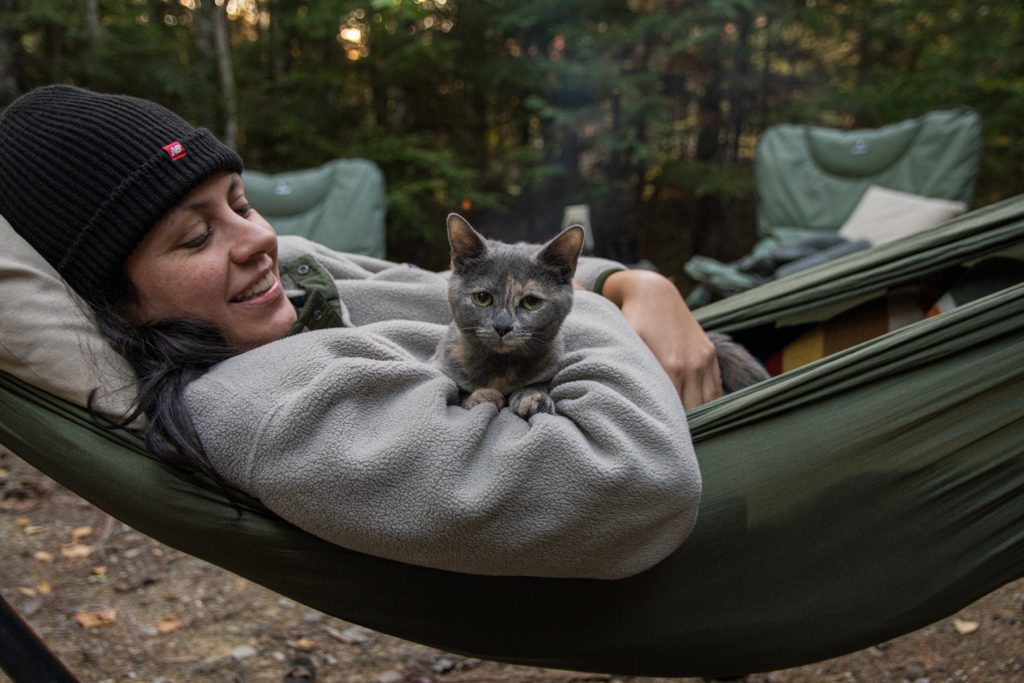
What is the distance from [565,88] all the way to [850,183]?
2177 millimetres

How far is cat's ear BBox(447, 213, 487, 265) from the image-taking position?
1.40m

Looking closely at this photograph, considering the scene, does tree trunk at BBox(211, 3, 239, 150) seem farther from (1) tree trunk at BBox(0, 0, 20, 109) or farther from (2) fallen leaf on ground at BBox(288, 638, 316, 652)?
(2) fallen leaf on ground at BBox(288, 638, 316, 652)

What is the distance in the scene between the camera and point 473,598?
3.69 ft

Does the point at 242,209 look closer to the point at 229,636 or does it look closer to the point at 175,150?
the point at 175,150

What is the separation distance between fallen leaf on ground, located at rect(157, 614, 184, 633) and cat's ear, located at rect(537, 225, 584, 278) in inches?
62.7

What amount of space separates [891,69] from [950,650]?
17.4 ft

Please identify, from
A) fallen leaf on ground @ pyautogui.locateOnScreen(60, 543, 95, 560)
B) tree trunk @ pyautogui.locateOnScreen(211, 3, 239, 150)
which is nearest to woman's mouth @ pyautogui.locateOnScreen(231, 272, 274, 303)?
fallen leaf on ground @ pyautogui.locateOnScreen(60, 543, 95, 560)

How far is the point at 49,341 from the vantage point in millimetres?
1082

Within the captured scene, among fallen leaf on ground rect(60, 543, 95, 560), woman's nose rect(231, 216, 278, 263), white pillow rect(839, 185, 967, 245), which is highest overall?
woman's nose rect(231, 216, 278, 263)

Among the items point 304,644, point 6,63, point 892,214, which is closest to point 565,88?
point 892,214

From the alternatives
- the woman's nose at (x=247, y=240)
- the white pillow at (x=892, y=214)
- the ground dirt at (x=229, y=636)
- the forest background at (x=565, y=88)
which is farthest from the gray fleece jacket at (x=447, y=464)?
the forest background at (x=565, y=88)

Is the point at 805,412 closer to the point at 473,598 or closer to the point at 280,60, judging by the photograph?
the point at 473,598

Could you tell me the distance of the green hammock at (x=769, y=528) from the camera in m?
1.11

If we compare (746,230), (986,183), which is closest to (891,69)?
(986,183)
